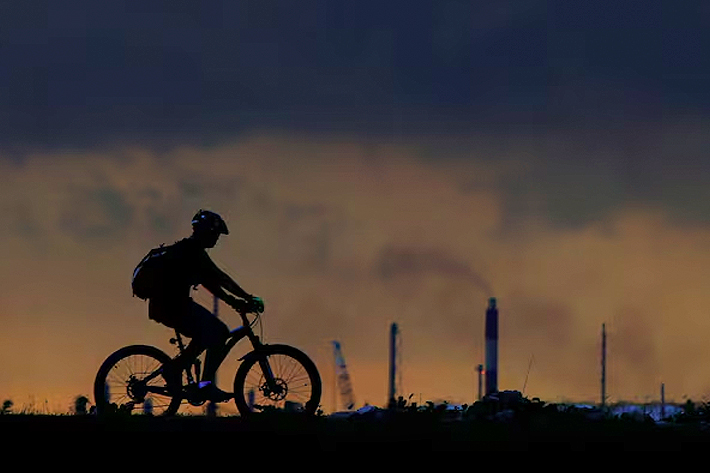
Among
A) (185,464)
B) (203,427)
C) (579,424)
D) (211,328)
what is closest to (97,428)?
(203,427)

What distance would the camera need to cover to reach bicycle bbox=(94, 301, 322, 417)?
19969 millimetres

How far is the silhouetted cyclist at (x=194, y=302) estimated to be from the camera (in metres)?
19.5

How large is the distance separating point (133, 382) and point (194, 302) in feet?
5.48

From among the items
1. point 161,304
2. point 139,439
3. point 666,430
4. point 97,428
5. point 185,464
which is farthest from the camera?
point 161,304

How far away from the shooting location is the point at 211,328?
19812 millimetres

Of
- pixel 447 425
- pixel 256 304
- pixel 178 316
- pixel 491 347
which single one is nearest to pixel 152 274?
pixel 178 316

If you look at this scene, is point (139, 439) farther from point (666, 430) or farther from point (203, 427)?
point (666, 430)

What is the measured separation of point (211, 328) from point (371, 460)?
7.00 meters

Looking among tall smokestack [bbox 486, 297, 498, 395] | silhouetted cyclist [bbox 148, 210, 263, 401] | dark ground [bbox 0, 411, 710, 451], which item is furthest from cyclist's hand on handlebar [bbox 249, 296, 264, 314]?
tall smokestack [bbox 486, 297, 498, 395]

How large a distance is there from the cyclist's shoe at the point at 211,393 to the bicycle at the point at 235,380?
6 centimetres

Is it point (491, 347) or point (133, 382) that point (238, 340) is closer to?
point (133, 382)

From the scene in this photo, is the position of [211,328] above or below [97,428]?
above

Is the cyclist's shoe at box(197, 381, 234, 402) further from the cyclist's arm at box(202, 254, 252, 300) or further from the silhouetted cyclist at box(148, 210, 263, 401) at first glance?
the cyclist's arm at box(202, 254, 252, 300)

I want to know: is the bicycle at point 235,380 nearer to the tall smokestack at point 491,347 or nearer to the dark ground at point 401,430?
the dark ground at point 401,430
